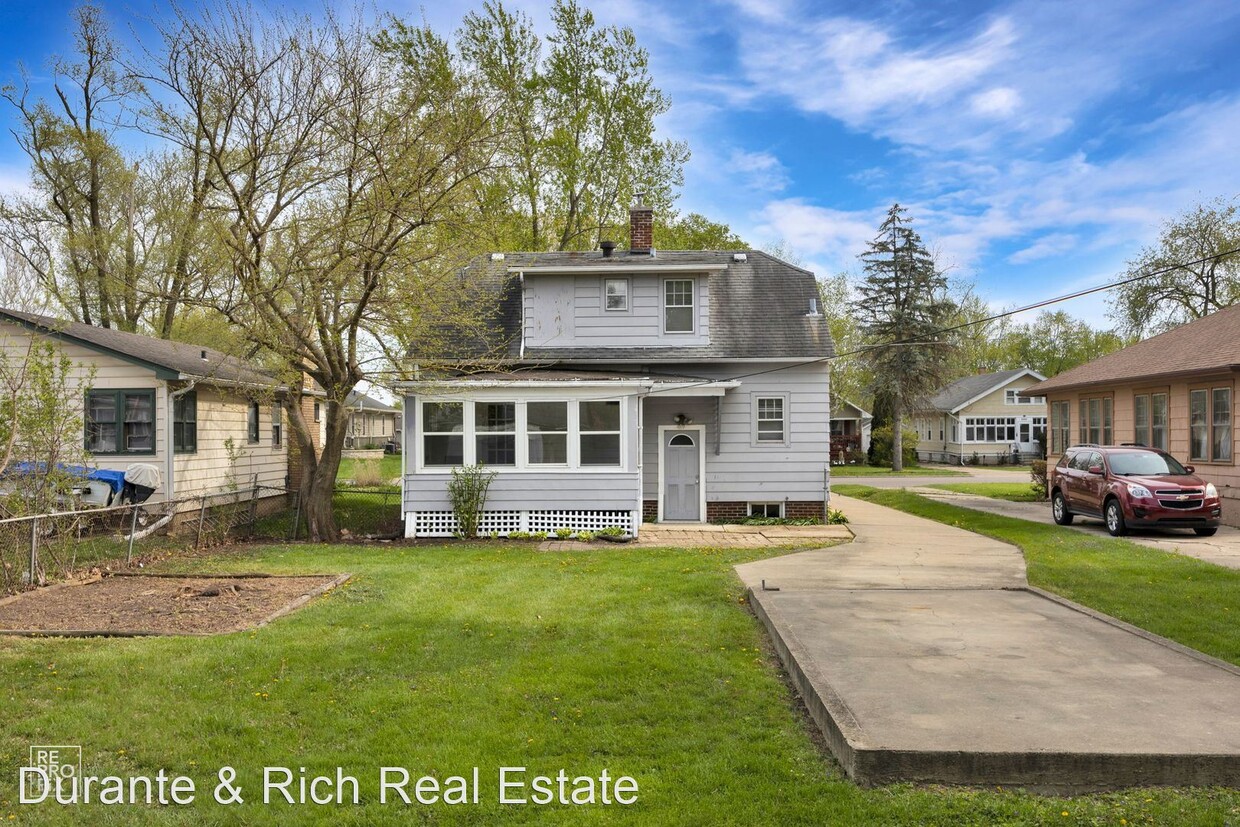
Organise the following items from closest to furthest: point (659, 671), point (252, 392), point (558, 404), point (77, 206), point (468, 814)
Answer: point (468, 814) < point (659, 671) < point (558, 404) < point (252, 392) < point (77, 206)

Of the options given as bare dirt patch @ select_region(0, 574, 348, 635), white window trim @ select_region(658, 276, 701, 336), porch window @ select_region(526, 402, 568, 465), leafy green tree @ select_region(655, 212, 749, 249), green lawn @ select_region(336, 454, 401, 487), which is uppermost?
leafy green tree @ select_region(655, 212, 749, 249)

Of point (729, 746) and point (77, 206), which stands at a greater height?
point (77, 206)

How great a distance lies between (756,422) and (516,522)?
223 inches

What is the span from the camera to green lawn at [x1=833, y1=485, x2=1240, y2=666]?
8.02 metres

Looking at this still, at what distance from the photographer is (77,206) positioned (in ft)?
85.3

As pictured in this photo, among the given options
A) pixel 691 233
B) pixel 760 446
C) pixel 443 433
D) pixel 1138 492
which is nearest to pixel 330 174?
pixel 443 433

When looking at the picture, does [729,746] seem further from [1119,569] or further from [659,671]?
[1119,569]

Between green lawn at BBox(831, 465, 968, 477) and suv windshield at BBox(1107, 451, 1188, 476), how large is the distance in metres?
21.2

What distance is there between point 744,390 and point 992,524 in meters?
6.03

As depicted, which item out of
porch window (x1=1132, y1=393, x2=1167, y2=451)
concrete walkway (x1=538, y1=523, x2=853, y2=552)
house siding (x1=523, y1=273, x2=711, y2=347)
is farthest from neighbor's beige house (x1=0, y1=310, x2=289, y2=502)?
porch window (x1=1132, y1=393, x2=1167, y2=451)

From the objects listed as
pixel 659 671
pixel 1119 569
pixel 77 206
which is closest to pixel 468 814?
pixel 659 671

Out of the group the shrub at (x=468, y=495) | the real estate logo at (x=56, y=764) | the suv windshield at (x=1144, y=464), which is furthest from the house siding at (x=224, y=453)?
the suv windshield at (x=1144, y=464)

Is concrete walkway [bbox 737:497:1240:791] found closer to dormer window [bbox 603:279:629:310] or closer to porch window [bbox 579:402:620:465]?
porch window [bbox 579:402:620:465]

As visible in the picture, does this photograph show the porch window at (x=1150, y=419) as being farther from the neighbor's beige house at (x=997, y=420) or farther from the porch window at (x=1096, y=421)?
the neighbor's beige house at (x=997, y=420)
